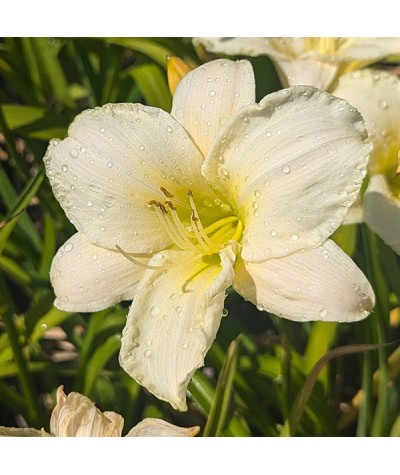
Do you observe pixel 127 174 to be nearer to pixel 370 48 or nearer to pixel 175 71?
pixel 175 71

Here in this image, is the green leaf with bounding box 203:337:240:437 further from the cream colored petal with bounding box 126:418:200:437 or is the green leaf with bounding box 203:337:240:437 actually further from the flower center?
the flower center

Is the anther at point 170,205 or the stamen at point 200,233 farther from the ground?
the anther at point 170,205

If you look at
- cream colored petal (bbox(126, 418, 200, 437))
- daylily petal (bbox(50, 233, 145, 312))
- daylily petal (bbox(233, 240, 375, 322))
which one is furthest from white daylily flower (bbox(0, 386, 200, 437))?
daylily petal (bbox(233, 240, 375, 322))

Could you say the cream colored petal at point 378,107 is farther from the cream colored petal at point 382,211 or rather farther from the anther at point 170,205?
the anther at point 170,205

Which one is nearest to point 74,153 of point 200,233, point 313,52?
point 200,233

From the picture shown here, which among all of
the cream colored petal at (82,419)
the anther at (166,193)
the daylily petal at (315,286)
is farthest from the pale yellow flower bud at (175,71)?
the cream colored petal at (82,419)

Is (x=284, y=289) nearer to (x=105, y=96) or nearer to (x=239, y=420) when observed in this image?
(x=239, y=420)
